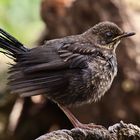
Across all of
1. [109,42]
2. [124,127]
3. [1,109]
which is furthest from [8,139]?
[124,127]

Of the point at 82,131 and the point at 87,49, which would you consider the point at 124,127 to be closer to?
the point at 82,131

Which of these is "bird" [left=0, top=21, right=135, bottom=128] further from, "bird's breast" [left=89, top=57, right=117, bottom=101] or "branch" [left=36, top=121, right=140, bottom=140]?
"branch" [left=36, top=121, right=140, bottom=140]

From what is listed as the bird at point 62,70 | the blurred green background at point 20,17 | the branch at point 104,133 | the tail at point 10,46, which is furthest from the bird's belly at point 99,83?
the blurred green background at point 20,17

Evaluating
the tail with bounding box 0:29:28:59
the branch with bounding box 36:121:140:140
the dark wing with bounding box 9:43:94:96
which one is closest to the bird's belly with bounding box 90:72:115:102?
the dark wing with bounding box 9:43:94:96

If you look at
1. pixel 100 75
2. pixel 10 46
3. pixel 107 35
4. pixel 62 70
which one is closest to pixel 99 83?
pixel 100 75

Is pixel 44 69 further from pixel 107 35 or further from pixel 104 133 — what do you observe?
pixel 107 35

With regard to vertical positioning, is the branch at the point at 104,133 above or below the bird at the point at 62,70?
below

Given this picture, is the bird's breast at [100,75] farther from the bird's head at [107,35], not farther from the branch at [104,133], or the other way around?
the branch at [104,133]

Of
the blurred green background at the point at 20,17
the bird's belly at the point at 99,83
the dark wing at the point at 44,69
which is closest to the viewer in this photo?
the dark wing at the point at 44,69
